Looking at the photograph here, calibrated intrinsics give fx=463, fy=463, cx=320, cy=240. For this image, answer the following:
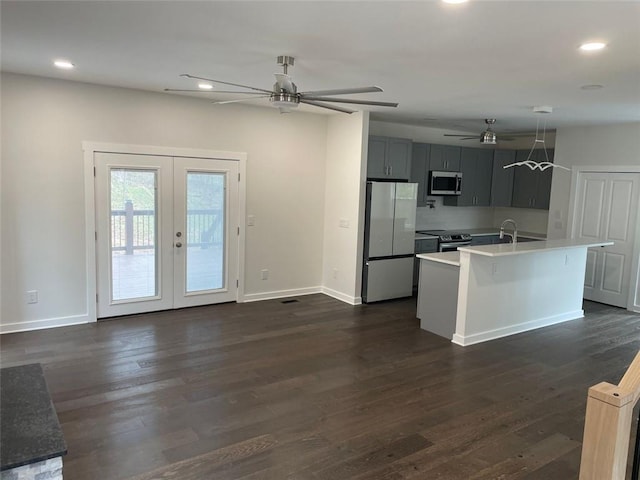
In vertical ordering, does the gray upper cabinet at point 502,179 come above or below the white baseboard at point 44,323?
above

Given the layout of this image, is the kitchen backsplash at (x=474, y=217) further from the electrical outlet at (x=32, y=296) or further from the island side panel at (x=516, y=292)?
the electrical outlet at (x=32, y=296)

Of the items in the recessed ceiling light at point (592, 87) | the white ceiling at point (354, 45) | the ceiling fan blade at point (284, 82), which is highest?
the recessed ceiling light at point (592, 87)

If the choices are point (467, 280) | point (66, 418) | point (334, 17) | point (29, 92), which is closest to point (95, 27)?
point (334, 17)

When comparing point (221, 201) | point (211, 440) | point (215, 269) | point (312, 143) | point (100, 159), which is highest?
point (312, 143)

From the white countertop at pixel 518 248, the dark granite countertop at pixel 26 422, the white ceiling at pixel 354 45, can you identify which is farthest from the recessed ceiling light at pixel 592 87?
the dark granite countertop at pixel 26 422

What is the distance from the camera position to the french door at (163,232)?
5.29 metres

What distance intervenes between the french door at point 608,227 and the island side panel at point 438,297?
10.9 ft

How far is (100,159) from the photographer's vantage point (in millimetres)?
5117

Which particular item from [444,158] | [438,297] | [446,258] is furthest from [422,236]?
[438,297]

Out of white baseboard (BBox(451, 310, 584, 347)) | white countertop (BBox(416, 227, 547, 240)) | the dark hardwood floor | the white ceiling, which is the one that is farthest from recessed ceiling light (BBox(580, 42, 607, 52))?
white countertop (BBox(416, 227, 547, 240))

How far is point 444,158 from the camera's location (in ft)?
25.8

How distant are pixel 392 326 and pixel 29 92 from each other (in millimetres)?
4641

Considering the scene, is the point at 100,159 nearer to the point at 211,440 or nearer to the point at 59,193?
the point at 59,193

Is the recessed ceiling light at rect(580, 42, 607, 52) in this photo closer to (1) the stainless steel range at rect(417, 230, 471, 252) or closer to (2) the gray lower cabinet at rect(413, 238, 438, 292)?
(2) the gray lower cabinet at rect(413, 238, 438, 292)
